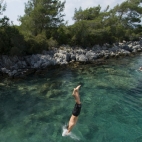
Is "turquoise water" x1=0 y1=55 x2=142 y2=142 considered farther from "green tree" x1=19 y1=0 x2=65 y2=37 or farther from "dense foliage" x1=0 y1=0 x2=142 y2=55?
"green tree" x1=19 y1=0 x2=65 y2=37

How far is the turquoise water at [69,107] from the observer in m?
11.1

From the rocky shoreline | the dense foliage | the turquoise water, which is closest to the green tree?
the dense foliage

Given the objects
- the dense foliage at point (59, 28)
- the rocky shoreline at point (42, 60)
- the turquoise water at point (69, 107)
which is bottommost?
the turquoise water at point (69, 107)

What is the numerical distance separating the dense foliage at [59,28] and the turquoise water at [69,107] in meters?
7.78

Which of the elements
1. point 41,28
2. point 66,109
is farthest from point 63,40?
point 66,109

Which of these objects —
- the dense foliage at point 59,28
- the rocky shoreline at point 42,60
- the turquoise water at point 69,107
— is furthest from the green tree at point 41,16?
the turquoise water at point 69,107

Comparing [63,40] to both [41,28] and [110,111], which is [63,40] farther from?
[110,111]

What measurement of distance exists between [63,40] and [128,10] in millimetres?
30670

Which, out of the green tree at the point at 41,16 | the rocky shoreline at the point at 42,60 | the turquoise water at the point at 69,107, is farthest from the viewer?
the green tree at the point at 41,16

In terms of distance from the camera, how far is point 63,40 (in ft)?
126

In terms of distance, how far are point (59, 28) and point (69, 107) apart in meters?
27.3

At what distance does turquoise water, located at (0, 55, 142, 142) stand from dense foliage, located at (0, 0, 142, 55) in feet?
25.5

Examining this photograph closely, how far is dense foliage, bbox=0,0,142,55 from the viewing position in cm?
2702

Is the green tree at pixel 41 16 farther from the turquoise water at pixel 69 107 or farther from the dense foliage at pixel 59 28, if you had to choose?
the turquoise water at pixel 69 107
